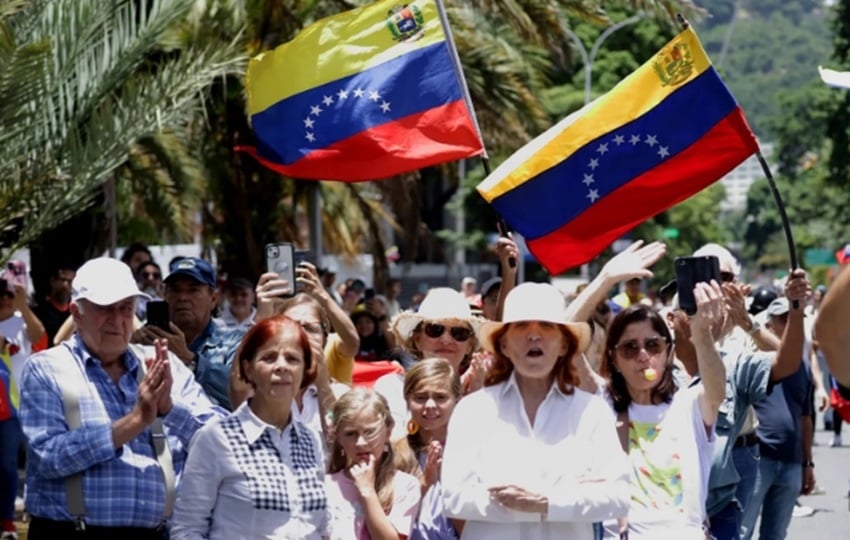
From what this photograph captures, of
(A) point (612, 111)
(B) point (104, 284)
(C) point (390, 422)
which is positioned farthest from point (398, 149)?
(B) point (104, 284)

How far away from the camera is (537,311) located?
5.78 m

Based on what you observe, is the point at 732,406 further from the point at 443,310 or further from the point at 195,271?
the point at 195,271

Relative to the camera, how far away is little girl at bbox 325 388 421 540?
6.27m

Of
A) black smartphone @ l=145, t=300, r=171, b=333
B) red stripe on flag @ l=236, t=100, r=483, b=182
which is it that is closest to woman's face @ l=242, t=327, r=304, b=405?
black smartphone @ l=145, t=300, r=171, b=333

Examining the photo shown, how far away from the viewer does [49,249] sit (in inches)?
651

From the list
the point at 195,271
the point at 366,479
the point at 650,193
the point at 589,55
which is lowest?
the point at 366,479

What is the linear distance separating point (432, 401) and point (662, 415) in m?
0.88

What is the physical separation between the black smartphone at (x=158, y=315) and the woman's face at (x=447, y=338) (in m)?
1.30

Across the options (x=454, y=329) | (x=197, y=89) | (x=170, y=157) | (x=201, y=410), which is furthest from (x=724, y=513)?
(x=170, y=157)

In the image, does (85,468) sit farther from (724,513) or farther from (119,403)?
(724,513)

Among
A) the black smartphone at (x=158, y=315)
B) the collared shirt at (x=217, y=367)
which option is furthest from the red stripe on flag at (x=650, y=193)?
the black smartphone at (x=158, y=315)

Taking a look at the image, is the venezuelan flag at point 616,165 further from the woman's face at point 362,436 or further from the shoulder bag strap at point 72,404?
the shoulder bag strap at point 72,404

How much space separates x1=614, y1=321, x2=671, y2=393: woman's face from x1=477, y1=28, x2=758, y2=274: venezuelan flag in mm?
2221

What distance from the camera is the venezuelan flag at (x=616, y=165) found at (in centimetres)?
895
